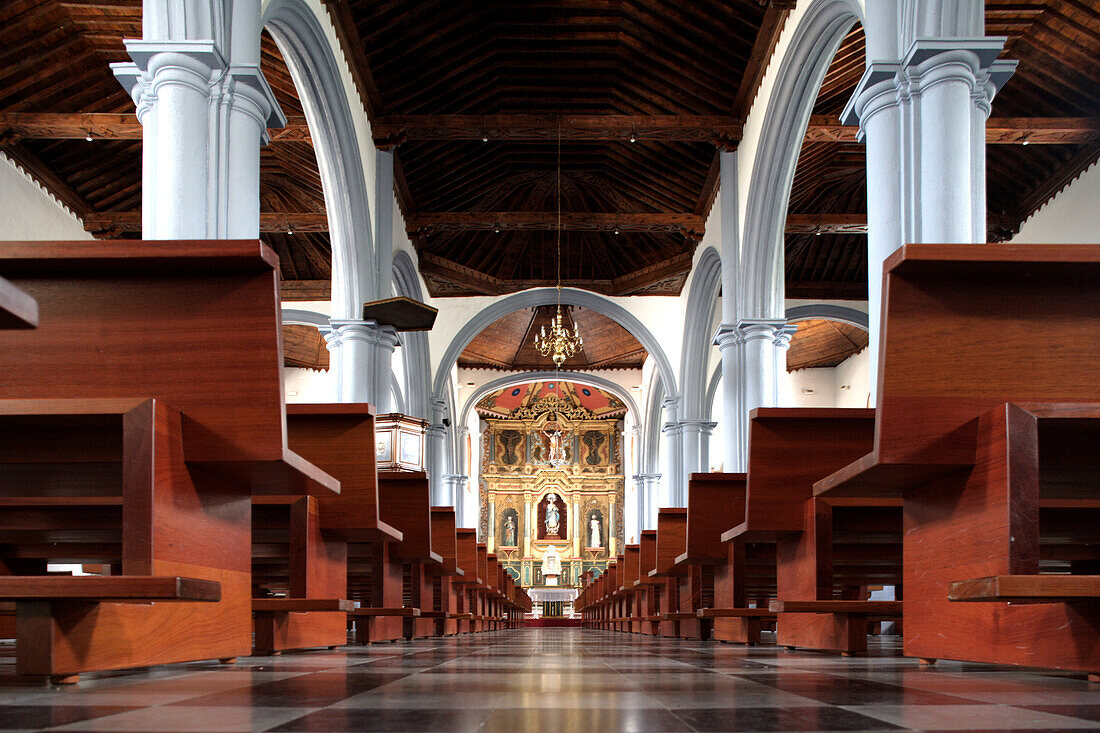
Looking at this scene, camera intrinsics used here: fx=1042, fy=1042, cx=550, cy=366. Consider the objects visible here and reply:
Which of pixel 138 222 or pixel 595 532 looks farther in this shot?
pixel 595 532

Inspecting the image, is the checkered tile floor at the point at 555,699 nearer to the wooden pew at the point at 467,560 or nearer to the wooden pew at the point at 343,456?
the wooden pew at the point at 343,456

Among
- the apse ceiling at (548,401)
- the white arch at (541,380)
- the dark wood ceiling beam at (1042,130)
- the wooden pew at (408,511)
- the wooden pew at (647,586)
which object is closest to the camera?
the wooden pew at (408,511)

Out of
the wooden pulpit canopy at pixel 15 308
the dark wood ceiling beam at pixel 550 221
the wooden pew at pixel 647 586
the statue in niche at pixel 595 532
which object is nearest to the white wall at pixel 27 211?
the dark wood ceiling beam at pixel 550 221

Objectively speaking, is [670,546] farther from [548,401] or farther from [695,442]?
[548,401]

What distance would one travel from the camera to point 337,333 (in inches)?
442

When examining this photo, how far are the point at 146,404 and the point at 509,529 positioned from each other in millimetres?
27818

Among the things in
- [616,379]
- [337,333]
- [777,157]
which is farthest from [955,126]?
[616,379]

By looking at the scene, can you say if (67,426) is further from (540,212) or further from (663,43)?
(540,212)

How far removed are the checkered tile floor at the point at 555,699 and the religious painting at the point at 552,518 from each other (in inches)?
1049

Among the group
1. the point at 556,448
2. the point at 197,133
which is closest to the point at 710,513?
the point at 197,133

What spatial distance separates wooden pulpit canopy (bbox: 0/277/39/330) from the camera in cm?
143

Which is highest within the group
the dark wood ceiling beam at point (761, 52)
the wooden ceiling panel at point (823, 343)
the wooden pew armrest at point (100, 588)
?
the dark wood ceiling beam at point (761, 52)

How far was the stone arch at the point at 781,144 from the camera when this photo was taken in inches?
337

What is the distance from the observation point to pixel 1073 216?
11.9m
